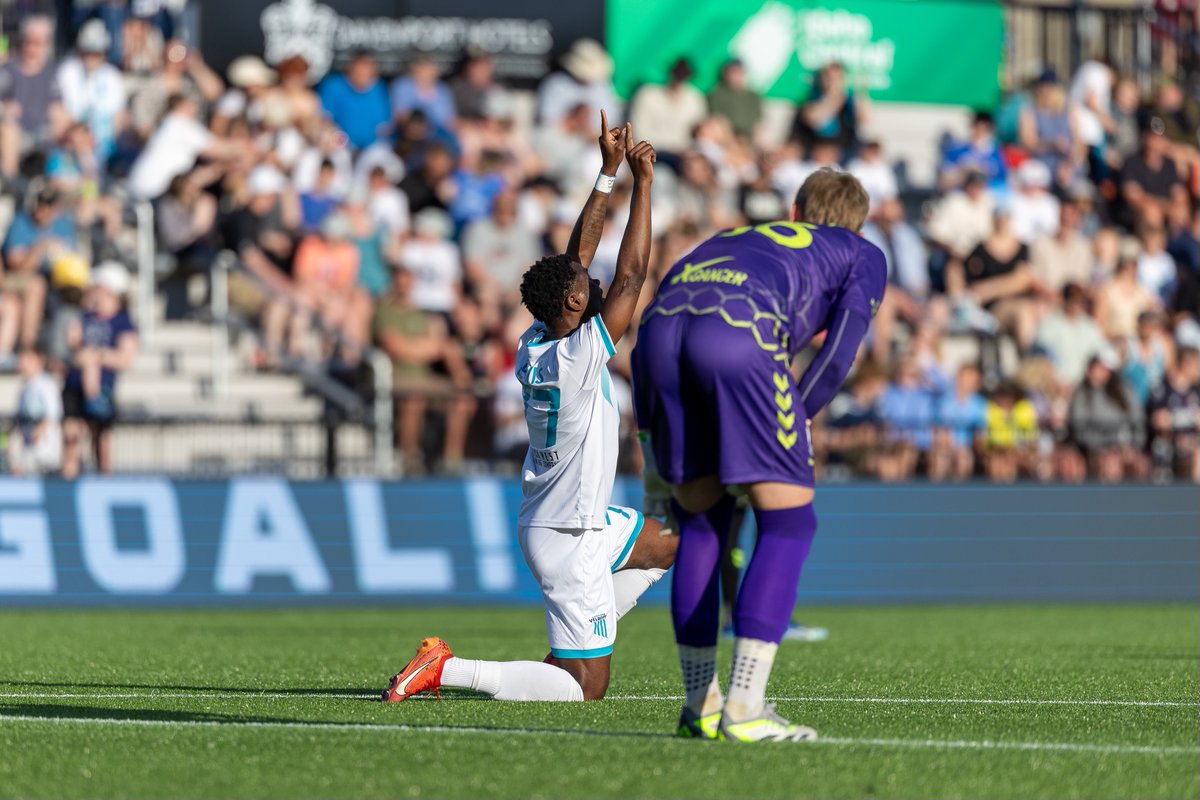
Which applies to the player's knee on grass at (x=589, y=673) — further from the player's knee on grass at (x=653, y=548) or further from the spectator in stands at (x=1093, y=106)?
the spectator in stands at (x=1093, y=106)

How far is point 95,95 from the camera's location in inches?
797

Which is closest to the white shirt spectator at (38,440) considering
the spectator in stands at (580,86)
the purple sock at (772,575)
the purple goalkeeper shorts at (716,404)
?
the spectator in stands at (580,86)

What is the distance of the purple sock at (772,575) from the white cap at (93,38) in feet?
50.3

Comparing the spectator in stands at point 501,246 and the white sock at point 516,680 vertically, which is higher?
the spectator in stands at point 501,246

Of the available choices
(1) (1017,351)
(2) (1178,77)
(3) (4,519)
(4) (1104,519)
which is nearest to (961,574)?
(4) (1104,519)

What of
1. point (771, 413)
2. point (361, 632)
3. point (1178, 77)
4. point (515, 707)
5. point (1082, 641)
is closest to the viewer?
point (771, 413)

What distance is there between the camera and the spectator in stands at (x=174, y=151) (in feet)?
65.1

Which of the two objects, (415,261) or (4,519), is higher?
(415,261)

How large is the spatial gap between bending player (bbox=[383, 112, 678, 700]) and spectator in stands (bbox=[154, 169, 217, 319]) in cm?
1126

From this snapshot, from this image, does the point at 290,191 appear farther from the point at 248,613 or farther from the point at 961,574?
the point at 961,574

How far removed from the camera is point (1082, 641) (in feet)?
43.6

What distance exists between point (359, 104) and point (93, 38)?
2.78 m

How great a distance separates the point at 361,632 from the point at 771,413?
26.2 ft

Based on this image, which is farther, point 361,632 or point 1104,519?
point 1104,519
